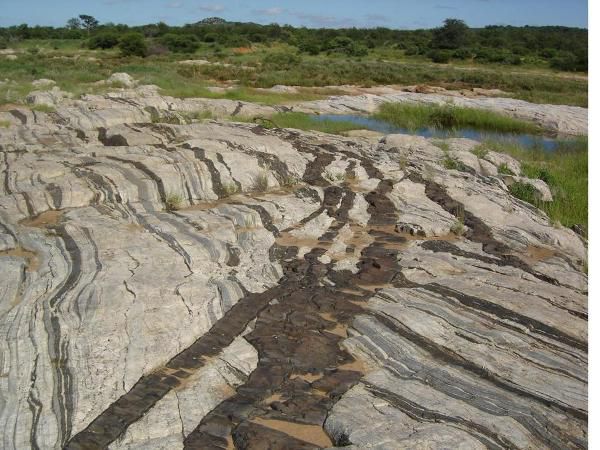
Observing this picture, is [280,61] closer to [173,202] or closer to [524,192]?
[524,192]

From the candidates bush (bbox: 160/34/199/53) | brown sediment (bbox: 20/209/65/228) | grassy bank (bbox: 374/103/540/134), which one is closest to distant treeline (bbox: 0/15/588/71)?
bush (bbox: 160/34/199/53)

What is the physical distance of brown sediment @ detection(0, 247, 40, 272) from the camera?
6.88 m

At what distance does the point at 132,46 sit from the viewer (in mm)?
47312

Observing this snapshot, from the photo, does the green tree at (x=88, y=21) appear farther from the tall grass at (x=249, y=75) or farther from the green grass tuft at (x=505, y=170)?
the green grass tuft at (x=505, y=170)

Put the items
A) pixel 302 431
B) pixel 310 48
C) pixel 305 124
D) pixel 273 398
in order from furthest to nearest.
Answer: 1. pixel 310 48
2. pixel 305 124
3. pixel 273 398
4. pixel 302 431

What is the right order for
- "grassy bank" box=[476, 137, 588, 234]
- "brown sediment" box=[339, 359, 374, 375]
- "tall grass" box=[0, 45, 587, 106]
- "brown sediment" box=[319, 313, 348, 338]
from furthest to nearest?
"tall grass" box=[0, 45, 587, 106] < "grassy bank" box=[476, 137, 588, 234] < "brown sediment" box=[319, 313, 348, 338] < "brown sediment" box=[339, 359, 374, 375]

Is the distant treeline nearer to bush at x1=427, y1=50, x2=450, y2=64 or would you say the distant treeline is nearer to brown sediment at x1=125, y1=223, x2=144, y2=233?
bush at x1=427, y1=50, x2=450, y2=64

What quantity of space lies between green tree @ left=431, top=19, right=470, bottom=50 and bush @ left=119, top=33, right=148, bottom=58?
34.4 meters

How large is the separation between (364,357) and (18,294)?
12.3ft

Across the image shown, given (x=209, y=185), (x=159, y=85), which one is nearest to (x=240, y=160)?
(x=209, y=185)

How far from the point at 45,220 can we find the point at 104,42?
164ft

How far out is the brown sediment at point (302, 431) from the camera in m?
4.72

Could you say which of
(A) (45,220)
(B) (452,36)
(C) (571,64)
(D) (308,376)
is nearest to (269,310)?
(D) (308,376)

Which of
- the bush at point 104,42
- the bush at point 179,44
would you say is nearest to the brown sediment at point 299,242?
the bush at point 104,42
